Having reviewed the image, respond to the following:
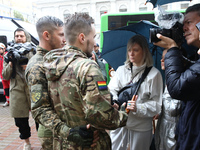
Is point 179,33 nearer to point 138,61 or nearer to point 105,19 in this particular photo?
point 138,61

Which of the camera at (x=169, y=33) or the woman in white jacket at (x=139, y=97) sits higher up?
the camera at (x=169, y=33)

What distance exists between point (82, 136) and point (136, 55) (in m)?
1.41

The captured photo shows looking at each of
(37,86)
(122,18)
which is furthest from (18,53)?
A: (122,18)

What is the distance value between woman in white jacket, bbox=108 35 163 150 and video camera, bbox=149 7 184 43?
1.92ft

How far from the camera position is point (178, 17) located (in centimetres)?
171

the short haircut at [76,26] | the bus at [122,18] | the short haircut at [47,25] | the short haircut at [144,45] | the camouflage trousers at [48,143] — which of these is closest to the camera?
the short haircut at [76,26]

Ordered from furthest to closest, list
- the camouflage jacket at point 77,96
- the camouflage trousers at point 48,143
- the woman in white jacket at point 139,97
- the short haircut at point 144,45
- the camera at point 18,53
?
the camera at point 18,53 → the short haircut at point 144,45 → the woman in white jacket at point 139,97 → the camouflage trousers at point 48,143 → the camouflage jacket at point 77,96

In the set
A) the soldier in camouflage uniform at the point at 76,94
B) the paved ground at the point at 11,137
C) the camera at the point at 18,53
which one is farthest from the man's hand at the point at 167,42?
the paved ground at the point at 11,137

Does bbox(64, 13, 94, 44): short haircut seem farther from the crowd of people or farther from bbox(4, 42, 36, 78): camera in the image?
bbox(4, 42, 36, 78): camera

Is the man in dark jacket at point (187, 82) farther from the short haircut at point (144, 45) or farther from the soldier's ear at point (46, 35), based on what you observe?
the soldier's ear at point (46, 35)

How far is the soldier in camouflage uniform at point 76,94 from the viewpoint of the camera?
3.84ft

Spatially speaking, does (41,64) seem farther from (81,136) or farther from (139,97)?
(139,97)

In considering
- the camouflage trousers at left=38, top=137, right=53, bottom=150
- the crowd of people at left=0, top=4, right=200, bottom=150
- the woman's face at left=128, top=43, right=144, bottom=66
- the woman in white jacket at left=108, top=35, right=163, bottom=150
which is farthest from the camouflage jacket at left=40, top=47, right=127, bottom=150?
the woman's face at left=128, top=43, right=144, bottom=66

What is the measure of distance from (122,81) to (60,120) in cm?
120
